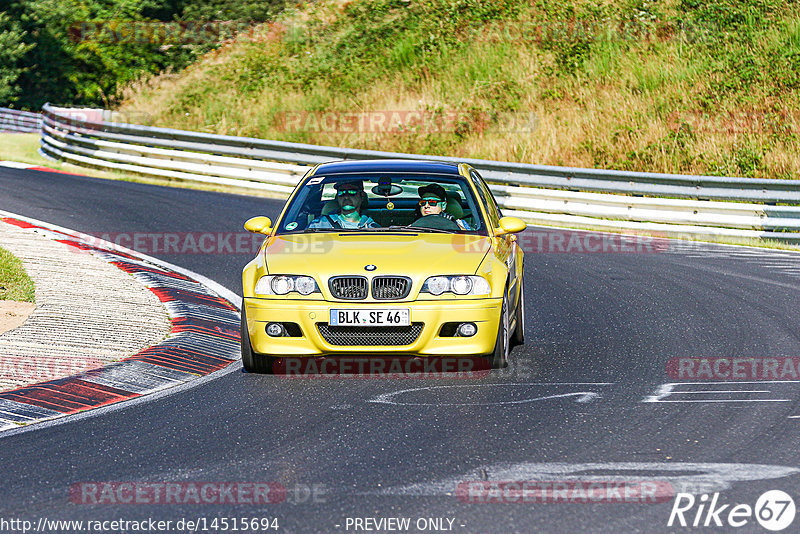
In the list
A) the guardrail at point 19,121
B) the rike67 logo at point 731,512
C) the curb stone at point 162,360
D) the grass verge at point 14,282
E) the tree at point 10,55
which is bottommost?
the curb stone at point 162,360

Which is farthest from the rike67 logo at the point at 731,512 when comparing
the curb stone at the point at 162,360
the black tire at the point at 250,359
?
the curb stone at the point at 162,360

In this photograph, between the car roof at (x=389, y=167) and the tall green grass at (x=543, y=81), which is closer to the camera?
the car roof at (x=389, y=167)

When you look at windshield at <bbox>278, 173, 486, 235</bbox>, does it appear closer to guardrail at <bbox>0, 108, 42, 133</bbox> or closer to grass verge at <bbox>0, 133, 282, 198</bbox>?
grass verge at <bbox>0, 133, 282, 198</bbox>

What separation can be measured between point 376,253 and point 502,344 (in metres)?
1.13

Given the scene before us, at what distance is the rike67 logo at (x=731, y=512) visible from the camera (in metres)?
5.02

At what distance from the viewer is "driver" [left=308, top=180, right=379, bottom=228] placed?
30.3ft

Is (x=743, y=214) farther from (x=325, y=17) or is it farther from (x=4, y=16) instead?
(x=4, y=16)

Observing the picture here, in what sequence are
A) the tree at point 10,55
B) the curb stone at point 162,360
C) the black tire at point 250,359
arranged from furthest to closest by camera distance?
1. the tree at point 10,55
2. the black tire at point 250,359
3. the curb stone at point 162,360

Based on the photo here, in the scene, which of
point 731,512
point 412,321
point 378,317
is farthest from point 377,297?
A: point 731,512

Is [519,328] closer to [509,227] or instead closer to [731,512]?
[509,227]

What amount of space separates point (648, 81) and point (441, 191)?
17962 millimetres

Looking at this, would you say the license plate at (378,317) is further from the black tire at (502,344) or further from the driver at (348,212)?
the driver at (348,212)

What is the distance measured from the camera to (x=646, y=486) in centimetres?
554

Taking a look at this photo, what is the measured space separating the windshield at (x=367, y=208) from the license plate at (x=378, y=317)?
1240 millimetres
